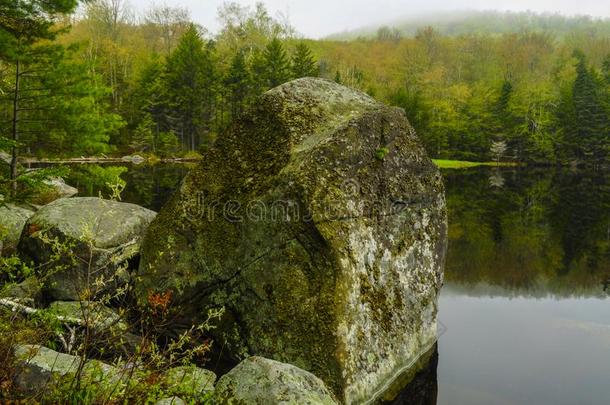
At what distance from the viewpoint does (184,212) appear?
7617mm

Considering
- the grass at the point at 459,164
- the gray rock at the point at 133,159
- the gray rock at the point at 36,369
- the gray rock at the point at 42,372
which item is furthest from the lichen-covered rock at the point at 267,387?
the grass at the point at 459,164

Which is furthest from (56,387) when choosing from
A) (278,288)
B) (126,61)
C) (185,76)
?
(126,61)

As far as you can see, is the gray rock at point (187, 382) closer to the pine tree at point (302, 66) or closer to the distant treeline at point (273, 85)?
the distant treeline at point (273, 85)

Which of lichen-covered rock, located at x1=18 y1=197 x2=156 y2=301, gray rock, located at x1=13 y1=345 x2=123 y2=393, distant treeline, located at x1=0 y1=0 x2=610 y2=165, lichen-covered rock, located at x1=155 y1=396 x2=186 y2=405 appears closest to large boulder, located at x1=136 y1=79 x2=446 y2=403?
lichen-covered rock, located at x1=18 y1=197 x2=156 y2=301

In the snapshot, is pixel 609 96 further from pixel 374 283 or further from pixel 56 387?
pixel 56 387

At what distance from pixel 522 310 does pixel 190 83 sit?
58.0 meters

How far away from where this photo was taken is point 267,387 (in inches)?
183

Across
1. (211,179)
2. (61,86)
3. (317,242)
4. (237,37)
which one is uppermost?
(237,37)

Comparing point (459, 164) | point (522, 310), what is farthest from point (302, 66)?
point (522, 310)

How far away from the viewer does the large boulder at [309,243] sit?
21.9 feet

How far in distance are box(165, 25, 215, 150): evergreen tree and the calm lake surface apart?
129ft

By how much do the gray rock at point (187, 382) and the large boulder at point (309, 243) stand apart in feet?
5.31

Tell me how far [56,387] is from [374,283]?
177 inches

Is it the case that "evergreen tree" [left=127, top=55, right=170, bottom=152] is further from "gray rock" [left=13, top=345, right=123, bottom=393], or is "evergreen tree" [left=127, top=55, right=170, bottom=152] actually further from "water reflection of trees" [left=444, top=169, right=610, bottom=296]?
"gray rock" [left=13, top=345, right=123, bottom=393]
